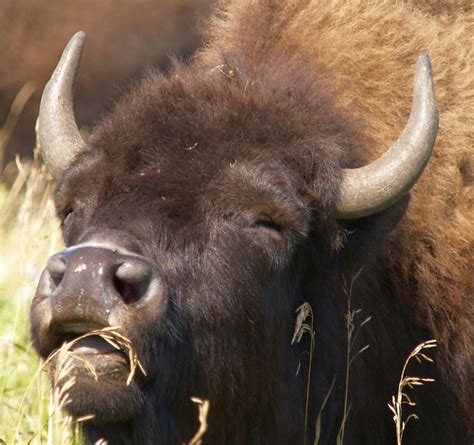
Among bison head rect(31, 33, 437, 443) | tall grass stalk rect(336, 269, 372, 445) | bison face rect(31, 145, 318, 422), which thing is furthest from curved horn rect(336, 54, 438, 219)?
tall grass stalk rect(336, 269, 372, 445)

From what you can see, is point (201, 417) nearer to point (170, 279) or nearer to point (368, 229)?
point (170, 279)

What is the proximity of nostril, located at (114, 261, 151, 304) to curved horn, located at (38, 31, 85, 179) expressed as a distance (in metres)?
1.29

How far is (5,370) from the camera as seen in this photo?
7133 millimetres

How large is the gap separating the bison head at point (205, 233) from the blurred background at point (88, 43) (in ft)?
29.1

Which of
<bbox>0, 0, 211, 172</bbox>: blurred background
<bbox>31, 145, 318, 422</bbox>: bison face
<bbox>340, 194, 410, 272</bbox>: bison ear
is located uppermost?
<bbox>31, 145, 318, 422</bbox>: bison face

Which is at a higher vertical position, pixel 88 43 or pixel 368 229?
pixel 368 229

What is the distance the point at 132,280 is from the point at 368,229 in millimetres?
1366

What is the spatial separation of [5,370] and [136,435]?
Result: 2.35 m

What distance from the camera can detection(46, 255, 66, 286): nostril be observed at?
15.3ft

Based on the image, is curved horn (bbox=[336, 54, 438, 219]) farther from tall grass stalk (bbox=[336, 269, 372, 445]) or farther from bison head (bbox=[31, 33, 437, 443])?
tall grass stalk (bbox=[336, 269, 372, 445])

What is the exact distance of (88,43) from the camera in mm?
14781

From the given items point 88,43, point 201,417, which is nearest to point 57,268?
point 201,417

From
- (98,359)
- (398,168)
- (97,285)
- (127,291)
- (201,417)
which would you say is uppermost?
(97,285)

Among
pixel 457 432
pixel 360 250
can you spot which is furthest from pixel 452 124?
pixel 457 432
